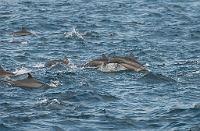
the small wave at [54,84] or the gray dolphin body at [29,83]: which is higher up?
the gray dolphin body at [29,83]

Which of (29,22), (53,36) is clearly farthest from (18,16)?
(53,36)

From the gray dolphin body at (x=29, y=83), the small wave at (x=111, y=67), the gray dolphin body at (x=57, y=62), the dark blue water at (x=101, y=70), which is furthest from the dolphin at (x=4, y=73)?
the small wave at (x=111, y=67)

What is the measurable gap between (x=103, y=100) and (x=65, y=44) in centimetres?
1235

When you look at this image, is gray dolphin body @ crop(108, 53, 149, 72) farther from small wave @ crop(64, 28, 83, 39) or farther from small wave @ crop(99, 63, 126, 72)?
small wave @ crop(64, 28, 83, 39)

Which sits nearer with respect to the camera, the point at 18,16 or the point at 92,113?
the point at 92,113

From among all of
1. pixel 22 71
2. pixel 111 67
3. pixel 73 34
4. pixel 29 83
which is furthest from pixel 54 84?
pixel 73 34

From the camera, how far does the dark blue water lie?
2114cm

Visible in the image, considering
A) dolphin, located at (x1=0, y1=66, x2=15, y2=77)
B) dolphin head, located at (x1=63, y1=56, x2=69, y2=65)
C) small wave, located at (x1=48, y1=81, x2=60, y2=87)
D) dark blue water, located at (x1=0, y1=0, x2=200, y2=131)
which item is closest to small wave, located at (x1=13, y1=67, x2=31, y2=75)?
dark blue water, located at (x1=0, y1=0, x2=200, y2=131)

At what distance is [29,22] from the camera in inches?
1678

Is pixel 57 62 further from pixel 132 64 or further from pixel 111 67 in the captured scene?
pixel 132 64

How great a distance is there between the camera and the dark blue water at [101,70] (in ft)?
69.4

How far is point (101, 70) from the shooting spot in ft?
92.5

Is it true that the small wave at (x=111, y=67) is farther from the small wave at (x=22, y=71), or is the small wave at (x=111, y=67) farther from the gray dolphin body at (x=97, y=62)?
the small wave at (x=22, y=71)

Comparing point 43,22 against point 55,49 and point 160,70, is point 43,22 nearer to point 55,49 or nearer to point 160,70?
point 55,49
